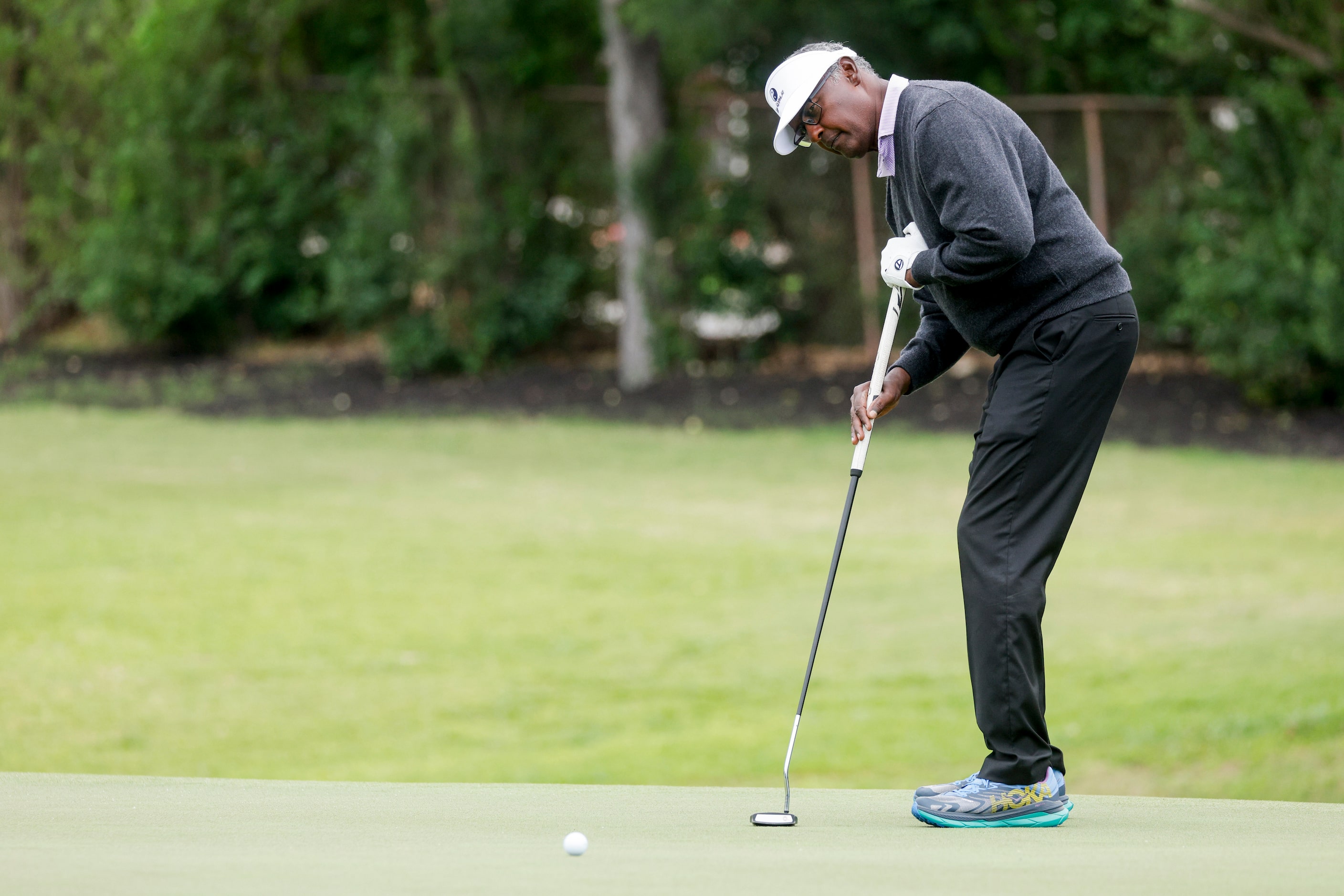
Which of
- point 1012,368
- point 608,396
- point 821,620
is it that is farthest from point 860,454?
point 608,396

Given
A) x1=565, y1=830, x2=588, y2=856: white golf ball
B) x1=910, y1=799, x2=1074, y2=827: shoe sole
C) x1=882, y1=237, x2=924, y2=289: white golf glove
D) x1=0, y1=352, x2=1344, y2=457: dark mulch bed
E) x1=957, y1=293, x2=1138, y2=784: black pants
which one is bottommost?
x1=0, y1=352, x2=1344, y2=457: dark mulch bed

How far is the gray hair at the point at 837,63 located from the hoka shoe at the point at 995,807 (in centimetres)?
170

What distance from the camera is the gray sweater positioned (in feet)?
11.8

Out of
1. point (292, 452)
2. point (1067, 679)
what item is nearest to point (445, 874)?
point (1067, 679)

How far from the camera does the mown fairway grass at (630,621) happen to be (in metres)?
6.42

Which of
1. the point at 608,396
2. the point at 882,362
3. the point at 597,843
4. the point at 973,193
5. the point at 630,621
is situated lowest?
the point at 630,621

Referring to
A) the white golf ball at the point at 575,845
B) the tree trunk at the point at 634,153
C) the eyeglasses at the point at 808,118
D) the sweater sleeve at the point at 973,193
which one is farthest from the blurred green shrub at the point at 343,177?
the white golf ball at the point at 575,845

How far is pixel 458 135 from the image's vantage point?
53.0ft

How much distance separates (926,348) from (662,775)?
2.43 metres

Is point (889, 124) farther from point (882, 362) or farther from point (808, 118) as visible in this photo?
point (882, 362)

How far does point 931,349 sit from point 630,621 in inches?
165

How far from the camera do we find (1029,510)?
3.77 meters

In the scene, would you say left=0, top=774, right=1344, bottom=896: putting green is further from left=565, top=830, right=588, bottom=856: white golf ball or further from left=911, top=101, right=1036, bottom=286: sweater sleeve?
left=911, top=101, right=1036, bottom=286: sweater sleeve

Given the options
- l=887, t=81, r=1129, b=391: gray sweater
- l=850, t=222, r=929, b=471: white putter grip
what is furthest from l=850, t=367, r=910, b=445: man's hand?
l=887, t=81, r=1129, b=391: gray sweater
